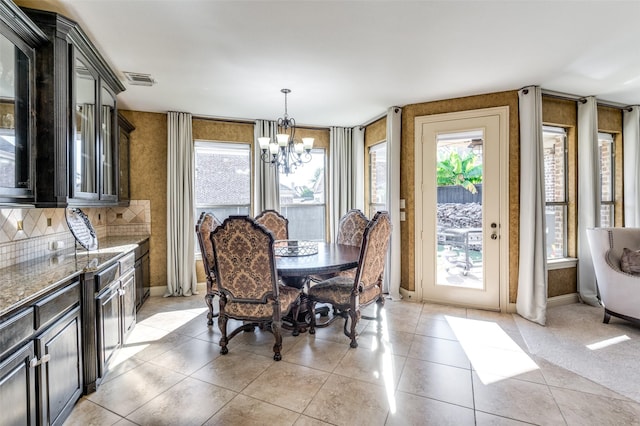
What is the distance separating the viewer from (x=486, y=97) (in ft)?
12.4

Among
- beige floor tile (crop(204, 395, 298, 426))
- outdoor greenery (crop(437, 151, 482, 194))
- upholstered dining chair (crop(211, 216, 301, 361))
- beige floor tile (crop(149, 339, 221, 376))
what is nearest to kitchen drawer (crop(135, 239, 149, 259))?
beige floor tile (crop(149, 339, 221, 376))

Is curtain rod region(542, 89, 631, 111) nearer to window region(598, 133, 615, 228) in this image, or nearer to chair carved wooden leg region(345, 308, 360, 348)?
window region(598, 133, 615, 228)

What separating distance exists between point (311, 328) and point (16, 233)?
2.49 m

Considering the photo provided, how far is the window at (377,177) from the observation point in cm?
486

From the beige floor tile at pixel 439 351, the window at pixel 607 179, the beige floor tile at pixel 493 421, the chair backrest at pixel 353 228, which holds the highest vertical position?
the window at pixel 607 179

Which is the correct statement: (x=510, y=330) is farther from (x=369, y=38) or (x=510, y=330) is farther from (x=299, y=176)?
(x=299, y=176)

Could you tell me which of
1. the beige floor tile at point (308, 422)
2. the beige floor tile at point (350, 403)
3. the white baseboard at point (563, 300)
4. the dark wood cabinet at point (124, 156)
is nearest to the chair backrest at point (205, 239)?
the dark wood cabinet at point (124, 156)

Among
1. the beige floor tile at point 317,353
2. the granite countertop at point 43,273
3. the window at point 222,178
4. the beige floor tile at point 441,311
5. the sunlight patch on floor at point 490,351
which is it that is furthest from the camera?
the window at point 222,178

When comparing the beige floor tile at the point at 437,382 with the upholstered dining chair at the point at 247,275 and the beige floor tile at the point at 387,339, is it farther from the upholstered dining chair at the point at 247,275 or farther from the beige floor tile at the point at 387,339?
the upholstered dining chair at the point at 247,275

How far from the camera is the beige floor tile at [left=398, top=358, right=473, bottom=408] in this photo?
2.15m

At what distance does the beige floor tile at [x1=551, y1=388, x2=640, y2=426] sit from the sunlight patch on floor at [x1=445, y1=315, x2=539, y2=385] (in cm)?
33

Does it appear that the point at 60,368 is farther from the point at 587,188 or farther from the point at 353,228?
the point at 587,188

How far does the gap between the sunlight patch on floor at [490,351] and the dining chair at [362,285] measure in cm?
90

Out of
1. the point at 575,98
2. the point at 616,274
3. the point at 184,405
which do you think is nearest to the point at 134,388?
the point at 184,405
